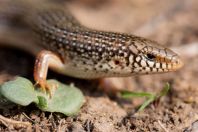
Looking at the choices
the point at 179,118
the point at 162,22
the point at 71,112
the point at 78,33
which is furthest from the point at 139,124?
the point at 162,22

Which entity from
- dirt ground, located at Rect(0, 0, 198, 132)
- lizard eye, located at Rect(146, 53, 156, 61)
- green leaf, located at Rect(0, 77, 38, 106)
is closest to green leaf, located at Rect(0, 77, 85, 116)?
green leaf, located at Rect(0, 77, 38, 106)

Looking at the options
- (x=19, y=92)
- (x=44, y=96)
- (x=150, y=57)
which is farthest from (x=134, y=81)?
(x=19, y=92)

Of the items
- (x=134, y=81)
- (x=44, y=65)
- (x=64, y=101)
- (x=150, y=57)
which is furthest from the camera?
(x=134, y=81)

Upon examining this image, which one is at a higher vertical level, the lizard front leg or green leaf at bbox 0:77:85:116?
the lizard front leg

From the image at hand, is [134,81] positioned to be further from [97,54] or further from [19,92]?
[19,92]

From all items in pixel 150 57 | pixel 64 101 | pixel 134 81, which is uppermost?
pixel 150 57

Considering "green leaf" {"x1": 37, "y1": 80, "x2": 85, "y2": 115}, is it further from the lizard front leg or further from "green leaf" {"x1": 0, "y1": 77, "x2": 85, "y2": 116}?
the lizard front leg
